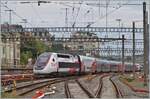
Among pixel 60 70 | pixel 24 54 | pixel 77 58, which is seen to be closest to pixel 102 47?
pixel 24 54

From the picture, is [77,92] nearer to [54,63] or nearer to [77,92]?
[77,92]

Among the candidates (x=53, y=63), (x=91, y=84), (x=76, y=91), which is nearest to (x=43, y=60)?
(x=53, y=63)

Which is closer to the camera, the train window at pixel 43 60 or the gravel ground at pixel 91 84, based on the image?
the gravel ground at pixel 91 84

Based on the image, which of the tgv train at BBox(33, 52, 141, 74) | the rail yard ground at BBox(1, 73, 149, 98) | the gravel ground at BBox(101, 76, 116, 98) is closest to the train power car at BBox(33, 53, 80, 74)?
the tgv train at BBox(33, 52, 141, 74)

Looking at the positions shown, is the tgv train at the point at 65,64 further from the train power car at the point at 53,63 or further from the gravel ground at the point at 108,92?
the gravel ground at the point at 108,92

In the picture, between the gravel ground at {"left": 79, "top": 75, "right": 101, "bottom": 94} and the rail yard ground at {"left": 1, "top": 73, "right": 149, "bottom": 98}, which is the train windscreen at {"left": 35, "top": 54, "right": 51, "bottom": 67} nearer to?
the gravel ground at {"left": 79, "top": 75, "right": 101, "bottom": 94}

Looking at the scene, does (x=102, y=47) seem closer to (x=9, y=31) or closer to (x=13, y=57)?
(x=13, y=57)

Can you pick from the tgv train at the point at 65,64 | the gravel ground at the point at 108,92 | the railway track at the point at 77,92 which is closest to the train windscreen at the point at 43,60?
the tgv train at the point at 65,64

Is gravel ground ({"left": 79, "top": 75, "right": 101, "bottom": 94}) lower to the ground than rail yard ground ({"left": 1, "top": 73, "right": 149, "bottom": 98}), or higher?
lower

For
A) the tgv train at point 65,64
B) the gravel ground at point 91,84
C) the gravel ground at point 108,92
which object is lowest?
the gravel ground at point 91,84

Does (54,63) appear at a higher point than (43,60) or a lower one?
lower

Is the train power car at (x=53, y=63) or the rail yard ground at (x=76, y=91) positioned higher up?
the train power car at (x=53, y=63)

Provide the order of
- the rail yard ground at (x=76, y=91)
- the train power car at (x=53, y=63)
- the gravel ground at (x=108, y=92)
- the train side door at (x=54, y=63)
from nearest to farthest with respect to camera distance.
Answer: the rail yard ground at (x=76, y=91), the gravel ground at (x=108, y=92), the train power car at (x=53, y=63), the train side door at (x=54, y=63)

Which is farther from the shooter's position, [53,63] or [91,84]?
[53,63]
